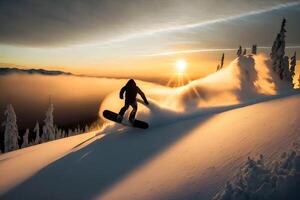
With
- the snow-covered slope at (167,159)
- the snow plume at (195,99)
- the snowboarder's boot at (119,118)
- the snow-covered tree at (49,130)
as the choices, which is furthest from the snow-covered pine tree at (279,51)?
the snow-covered tree at (49,130)

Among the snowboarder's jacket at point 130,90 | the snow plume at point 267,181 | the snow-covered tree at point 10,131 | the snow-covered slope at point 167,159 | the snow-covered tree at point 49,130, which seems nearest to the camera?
the snow plume at point 267,181

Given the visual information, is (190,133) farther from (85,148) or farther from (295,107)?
(85,148)

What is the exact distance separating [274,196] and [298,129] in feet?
8.79

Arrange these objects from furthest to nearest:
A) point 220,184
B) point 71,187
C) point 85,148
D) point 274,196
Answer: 1. point 85,148
2. point 71,187
3. point 220,184
4. point 274,196

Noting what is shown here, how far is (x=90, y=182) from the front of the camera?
8195mm

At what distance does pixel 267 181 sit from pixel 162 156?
→ 4028 millimetres

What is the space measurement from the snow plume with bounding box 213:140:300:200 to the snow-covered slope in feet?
1.72

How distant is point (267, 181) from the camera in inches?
197

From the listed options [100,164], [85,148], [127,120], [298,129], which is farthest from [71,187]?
[298,129]

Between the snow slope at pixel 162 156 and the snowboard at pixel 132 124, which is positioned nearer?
the snow slope at pixel 162 156

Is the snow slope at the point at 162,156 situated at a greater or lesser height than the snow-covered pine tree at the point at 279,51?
lesser

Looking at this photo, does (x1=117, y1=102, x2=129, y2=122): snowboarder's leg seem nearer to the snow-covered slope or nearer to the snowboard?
the snowboard

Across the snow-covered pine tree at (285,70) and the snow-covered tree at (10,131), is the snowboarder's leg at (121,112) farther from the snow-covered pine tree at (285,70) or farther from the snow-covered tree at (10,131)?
the snow-covered tree at (10,131)

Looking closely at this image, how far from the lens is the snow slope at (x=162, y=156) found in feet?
21.5
